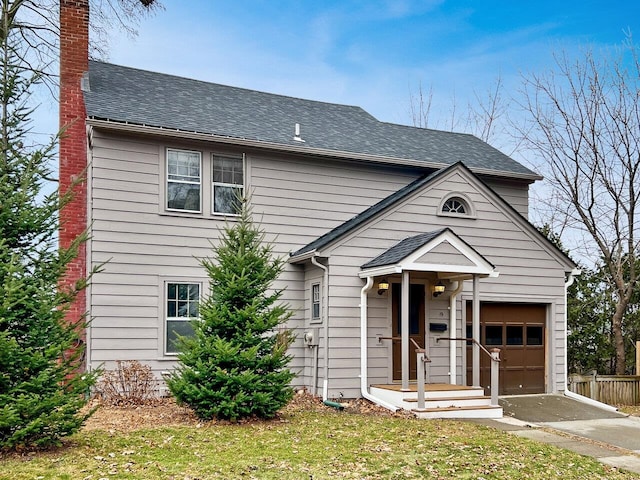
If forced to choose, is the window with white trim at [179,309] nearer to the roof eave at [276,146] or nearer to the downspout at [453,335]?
the roof eave at [276,146]

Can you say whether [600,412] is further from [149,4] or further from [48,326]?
[149,4]

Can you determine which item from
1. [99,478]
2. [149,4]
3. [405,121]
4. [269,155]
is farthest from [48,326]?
[405,121]

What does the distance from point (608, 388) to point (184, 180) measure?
11153 mm

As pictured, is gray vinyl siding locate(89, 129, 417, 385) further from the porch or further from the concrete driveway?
the concrete driveway

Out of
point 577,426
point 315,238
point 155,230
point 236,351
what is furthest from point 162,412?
point 577,426

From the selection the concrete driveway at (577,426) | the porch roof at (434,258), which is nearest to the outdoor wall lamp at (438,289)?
the porch roof at (434,258)

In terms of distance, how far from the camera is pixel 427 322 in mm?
14250

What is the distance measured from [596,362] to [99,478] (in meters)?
17.5

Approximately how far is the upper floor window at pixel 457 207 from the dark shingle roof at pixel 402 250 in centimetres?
123

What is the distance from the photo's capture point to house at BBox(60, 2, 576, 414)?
510 inches

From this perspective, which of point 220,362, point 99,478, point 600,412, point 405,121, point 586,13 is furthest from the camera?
point 405,121

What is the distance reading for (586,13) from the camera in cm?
1986

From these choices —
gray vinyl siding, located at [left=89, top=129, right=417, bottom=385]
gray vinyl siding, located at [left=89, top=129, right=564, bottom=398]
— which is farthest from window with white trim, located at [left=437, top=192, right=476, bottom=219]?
gray vinyl siding, located at [left=89, top=129, right=417, bottom=385]

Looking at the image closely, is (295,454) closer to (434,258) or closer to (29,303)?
(29,303)
